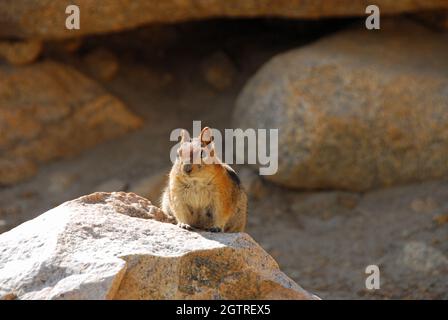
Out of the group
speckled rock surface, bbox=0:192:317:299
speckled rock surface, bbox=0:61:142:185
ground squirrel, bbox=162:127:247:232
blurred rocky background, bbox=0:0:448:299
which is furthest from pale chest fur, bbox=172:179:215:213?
speckled rock surface, bbox=0:61:142:185

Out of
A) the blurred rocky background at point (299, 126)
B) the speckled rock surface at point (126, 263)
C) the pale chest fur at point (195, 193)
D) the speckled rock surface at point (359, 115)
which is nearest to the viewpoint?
the speckled rock surface at point (126, 263)

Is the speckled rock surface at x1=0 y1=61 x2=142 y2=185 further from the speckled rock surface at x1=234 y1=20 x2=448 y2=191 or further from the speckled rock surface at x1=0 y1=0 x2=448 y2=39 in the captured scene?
the speckled rock surface at x1=234 y1=20 x2=448 y2=191

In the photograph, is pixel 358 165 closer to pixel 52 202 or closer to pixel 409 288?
pixel 409 288

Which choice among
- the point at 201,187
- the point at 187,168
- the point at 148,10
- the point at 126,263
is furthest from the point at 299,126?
the point at 126,263

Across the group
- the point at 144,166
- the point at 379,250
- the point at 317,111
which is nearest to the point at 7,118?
the point at 144,166

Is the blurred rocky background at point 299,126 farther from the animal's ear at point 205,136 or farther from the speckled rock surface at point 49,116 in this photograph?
the animal's ear at point 205,136

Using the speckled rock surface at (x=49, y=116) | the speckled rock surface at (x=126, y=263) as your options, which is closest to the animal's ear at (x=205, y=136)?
the speckled rock surface at (x=126, y=263)
